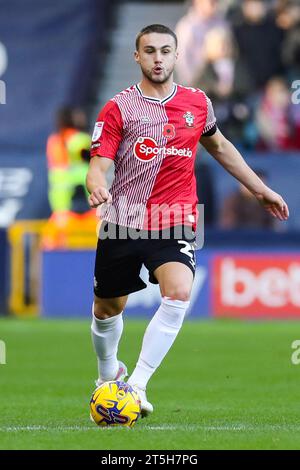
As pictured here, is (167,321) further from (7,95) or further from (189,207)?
(7,95)

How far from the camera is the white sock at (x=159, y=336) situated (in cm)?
752

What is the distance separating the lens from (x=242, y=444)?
6598mm

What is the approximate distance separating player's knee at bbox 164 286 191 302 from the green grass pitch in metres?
0.71

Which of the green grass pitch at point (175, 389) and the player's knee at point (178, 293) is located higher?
the player's knee at point (178, 293)

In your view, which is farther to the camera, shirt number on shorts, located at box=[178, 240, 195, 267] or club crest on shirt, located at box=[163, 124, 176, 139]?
club crest on shirt, located at box=[163, 124, 176, 139]

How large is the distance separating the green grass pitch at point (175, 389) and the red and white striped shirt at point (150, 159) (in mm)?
1198

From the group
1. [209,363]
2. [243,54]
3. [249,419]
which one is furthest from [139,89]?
[243,54]

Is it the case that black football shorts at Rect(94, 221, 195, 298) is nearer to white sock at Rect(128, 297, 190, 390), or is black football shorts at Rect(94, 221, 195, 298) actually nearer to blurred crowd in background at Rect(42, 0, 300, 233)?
white sock at Rect(128, 297, 190, 390)

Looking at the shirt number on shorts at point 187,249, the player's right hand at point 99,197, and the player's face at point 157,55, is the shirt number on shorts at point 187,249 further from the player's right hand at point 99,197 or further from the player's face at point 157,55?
the player's face at point 157,55

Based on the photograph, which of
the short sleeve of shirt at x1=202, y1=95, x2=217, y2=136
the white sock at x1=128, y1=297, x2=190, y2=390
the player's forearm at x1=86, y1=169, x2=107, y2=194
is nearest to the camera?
the player's forearm at x1=86, y1=169, x2=107, y2=194

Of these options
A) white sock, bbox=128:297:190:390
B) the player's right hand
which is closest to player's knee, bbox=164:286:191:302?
white sock, bbox=128:297:190:390

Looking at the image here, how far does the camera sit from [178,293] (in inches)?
294

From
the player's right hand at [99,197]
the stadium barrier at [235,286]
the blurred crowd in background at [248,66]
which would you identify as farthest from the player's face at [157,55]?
the blurred crowd in background at [248,66]

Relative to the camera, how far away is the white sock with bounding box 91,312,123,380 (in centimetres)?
818
